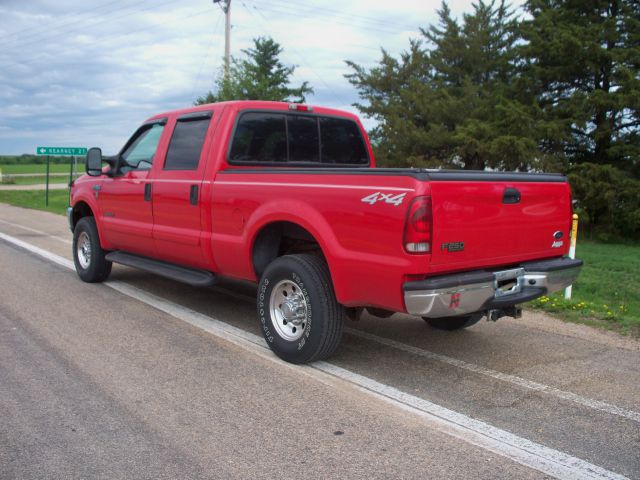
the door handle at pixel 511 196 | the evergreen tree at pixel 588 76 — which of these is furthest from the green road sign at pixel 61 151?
the door handle at pixel 511 196

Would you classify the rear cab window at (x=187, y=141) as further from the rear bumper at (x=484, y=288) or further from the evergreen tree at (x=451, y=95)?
the evergreen tree at (x=451, y=95)

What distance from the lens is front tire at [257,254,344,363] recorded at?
446cm

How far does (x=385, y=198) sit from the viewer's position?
395 cm

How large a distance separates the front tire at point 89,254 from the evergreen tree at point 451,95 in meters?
13.9

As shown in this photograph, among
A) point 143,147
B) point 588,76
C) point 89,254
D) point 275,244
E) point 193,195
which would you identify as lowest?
point 89,254

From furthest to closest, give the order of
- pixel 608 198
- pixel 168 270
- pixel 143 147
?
pixel 608 198, pixel 143 147, pixel 168 270

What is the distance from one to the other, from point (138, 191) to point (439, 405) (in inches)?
157

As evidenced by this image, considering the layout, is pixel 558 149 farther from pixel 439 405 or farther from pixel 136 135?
pixel 439 405

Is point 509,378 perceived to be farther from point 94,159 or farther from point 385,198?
point 94,159

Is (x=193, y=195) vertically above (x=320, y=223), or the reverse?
(x=193, y=195)

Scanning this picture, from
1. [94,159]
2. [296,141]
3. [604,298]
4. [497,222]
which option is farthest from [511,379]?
[94,159]

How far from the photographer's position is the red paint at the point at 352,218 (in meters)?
3.92

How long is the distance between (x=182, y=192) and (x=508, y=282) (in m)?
3.03

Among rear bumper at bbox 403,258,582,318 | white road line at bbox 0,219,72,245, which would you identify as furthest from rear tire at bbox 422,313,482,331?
white road line at bbox 0,219,72,245
